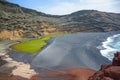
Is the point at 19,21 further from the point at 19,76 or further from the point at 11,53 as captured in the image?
the point at 19,76

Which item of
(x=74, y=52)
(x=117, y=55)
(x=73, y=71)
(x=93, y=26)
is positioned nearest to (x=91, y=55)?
(x=74, y=52)

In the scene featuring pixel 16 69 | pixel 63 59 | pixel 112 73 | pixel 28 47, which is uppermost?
pixel 112 73

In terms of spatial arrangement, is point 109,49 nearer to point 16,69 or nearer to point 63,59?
point 63,59

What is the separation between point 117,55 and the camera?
2619 cm

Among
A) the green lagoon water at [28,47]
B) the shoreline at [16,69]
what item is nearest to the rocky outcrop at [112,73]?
the shoreline at [16,69]

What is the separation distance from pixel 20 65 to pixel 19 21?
230 feet

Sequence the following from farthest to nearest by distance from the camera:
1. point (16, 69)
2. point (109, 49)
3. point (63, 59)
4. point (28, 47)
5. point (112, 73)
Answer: point (28, 47), point (109, 49), point (63, 59), point (16, 69), point (112, 73)

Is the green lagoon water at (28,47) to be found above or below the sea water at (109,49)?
below

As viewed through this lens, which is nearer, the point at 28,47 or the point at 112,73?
the point at 112,73

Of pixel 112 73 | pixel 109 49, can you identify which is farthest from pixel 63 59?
pixel 112 73

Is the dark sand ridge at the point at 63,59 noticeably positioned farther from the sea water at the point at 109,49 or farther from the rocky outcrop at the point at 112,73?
the rocky outcrop at the point at 112,73

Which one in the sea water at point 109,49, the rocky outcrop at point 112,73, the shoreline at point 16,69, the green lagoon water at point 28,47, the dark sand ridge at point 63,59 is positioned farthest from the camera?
the green lagoon water at point 28,47

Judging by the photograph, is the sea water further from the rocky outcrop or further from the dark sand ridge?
the rocky outcrop

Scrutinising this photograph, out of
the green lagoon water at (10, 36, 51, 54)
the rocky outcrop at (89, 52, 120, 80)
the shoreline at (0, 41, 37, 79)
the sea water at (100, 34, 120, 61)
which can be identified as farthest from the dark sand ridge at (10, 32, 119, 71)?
the rocky outcrop at (89, 52, 120, 80)
